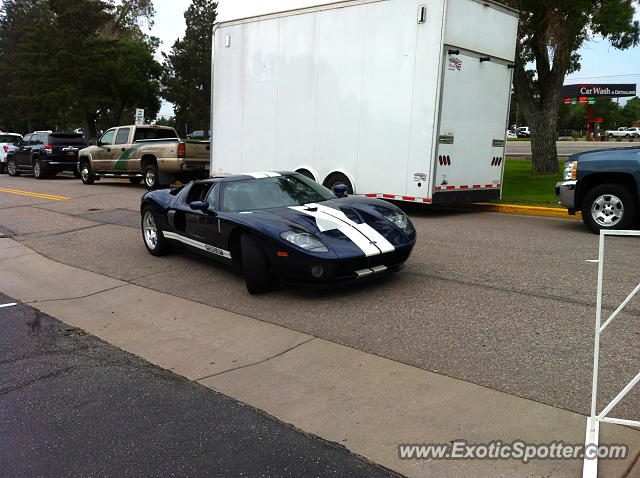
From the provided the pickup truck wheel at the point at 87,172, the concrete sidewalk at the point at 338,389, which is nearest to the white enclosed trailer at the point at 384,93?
the concrete sidewalk at the point at 338,389

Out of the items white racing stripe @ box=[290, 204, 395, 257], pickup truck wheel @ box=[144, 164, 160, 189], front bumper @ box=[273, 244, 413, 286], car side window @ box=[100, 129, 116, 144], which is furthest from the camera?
car side window @ box=[100, 129, 116, 144]

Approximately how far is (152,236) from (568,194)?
6636 mm

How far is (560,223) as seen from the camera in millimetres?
10344

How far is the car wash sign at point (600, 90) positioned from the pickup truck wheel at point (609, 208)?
76.0 metres

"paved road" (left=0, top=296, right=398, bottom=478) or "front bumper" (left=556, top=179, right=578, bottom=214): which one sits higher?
"front bumper" (left=556, top=179, right=578, bottom=214)

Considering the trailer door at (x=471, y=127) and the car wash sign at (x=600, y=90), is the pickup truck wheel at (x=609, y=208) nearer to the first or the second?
the trailer door at (x=471, y=127)

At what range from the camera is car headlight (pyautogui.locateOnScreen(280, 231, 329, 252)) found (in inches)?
213

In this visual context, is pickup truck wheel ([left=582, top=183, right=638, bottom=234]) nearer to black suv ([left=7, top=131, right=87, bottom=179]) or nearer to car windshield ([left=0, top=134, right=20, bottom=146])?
black suv ([left=7, top=131, right=87, bottom=179])

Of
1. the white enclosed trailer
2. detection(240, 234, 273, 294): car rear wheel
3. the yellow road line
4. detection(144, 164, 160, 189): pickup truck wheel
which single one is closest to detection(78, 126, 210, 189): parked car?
detection(144, 164, 160, 189): pickup truck wheel

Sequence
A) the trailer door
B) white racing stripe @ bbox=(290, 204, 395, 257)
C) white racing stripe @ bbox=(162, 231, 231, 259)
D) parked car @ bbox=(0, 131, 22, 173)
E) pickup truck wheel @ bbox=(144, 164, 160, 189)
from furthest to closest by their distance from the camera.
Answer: parked car @ bbox=(0, 131, 22, 173) < pickup truck wheel @ bbox=(144, 164, 160, 189) < the trailer door < white racing stripe @ bbox=(162, 231, 231, 259) < white racing stripe @ bbox=(290, 204, 395, 257)

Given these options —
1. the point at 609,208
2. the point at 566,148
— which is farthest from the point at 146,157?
the point at 566,148

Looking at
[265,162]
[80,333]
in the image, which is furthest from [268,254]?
[265,162]

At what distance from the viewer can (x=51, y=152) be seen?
22.6 metres

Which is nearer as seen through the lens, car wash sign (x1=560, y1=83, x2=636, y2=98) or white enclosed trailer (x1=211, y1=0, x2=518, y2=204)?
white enclosed trailer (x1=211, y1=0, x2=518, y2=204)
